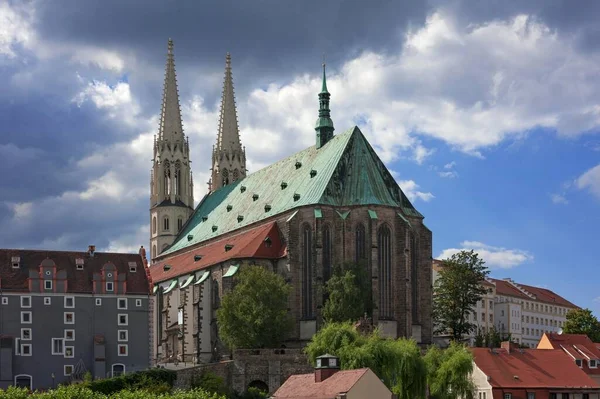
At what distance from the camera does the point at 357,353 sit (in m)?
91.9

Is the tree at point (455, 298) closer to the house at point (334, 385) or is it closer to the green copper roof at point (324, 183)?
the green copper roof at point (324, 183)

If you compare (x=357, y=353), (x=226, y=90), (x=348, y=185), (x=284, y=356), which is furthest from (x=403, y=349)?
(x=226, y=90)

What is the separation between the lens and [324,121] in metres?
133

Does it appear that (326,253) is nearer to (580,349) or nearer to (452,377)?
(452,377)

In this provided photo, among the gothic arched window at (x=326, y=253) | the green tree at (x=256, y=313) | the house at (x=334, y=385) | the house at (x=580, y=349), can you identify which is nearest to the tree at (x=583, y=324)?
the house at (x=580, y=349)

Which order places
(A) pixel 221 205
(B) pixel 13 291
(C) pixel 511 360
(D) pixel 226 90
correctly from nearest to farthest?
1. (B) pixel 13 291
2. (C) pixel 511 360
3. (A) pixel 221 205
4. (D) pixel 226 90

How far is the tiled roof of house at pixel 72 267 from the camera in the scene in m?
103

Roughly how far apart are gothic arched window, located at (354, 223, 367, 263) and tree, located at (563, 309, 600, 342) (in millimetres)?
39089

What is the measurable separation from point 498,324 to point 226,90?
5252 cm

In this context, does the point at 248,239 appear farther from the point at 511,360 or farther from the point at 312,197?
the point at 511,360

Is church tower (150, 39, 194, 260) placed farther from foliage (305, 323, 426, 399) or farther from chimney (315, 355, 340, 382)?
chimney (315, 355, 340, 382)

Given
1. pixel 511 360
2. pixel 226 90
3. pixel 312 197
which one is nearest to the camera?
pixel 511 360

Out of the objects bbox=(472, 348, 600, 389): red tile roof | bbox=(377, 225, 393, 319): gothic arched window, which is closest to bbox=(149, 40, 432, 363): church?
bbox=(377, 225, 393, 319): gothic arched window

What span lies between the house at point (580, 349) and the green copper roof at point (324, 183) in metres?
18.2
